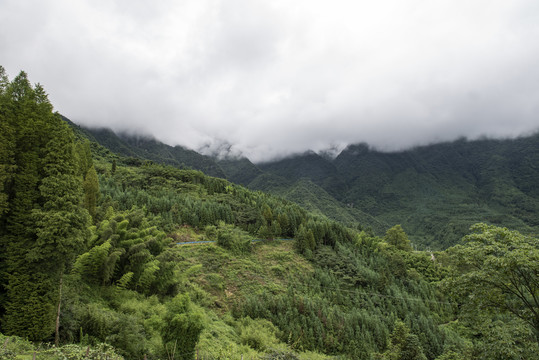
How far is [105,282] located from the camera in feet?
54.6

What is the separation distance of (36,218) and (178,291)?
42.6 feet

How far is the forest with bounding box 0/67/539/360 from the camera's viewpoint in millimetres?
10586

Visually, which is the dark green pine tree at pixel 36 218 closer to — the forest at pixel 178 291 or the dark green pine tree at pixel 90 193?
the forest at pixel 178 291

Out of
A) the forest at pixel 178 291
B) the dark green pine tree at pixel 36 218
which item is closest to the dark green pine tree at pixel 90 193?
the forest at pixel 178 291

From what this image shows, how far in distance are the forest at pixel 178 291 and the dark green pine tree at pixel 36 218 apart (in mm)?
50

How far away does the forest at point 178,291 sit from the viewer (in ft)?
34.7

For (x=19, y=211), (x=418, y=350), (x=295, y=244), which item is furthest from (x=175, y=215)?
(x=418, y=350)

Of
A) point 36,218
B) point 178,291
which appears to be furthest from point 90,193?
point 36,218

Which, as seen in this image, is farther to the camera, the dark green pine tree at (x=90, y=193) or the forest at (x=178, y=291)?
the dark green pine tree at (x=90, y=193)

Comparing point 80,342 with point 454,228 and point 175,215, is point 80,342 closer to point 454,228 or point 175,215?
point 175,215

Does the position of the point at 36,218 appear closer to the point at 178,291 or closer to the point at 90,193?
the point at 178,291

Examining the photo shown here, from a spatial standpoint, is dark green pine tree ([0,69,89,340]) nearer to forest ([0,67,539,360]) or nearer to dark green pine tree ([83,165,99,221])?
forest ([0,67,539,360])

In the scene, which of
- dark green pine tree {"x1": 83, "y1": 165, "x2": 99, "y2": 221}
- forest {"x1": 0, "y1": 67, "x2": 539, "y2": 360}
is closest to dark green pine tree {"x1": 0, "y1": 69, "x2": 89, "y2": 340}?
forest {"x1": 0, "y1": 67, "x2": 539, "y2": 360}

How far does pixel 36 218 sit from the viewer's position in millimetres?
10680
